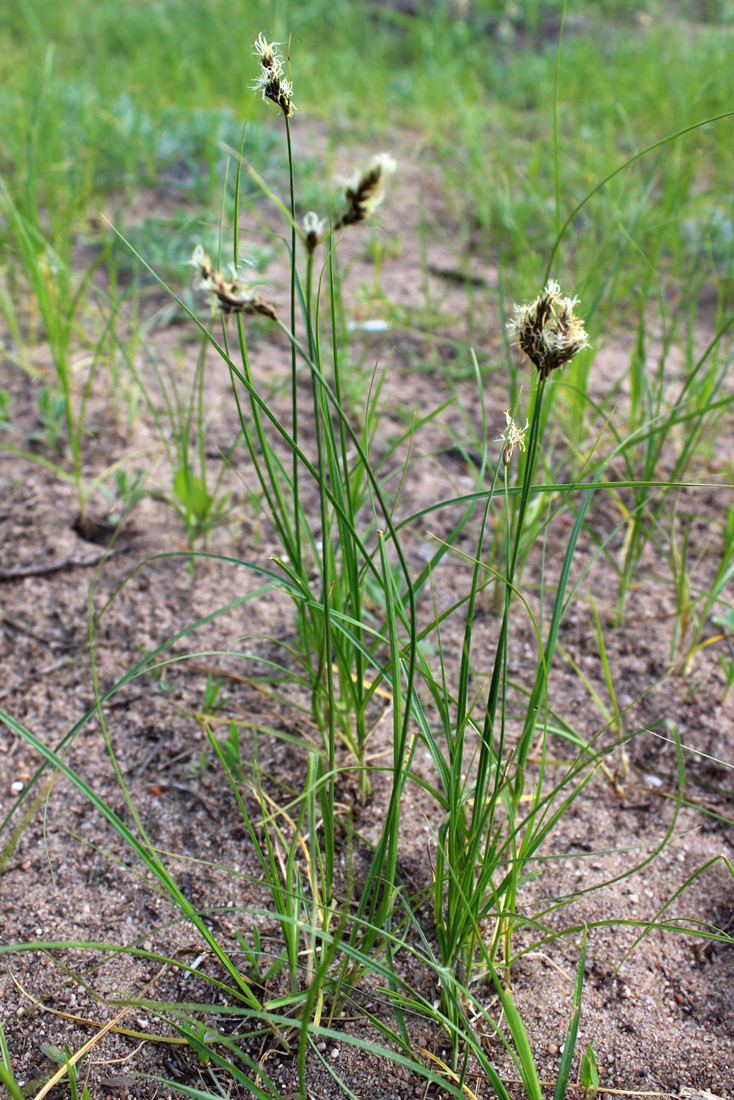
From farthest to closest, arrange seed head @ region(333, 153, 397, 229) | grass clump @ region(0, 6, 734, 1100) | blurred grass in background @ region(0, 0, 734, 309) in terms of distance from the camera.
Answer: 1. blurred grass in background @ region(0, 0, 734, 309)
2. grass clump @ region(0, 6, 734, 1100)
3. seed head @ region(333, 153, 397, 229)

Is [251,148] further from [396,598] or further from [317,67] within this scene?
[396,598]

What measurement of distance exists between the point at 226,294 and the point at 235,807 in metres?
0.97

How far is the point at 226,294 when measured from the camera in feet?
2.07

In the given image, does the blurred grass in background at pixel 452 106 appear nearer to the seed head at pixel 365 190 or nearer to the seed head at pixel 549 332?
the seed head at pixel 549 332

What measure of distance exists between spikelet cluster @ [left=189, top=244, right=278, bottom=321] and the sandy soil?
60 cm

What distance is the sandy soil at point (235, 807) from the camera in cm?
105

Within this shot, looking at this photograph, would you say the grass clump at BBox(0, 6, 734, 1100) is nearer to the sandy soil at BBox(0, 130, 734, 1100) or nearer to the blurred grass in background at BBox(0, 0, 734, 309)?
the sandy soil at BBox(0, 130, 734, 1100)

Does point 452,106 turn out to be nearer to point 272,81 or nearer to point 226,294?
point 272,81

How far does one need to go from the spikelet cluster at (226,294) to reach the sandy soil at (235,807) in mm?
601

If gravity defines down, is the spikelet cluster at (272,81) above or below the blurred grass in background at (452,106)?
below

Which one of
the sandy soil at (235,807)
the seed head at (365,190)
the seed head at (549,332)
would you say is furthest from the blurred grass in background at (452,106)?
the seed head at (365,190)

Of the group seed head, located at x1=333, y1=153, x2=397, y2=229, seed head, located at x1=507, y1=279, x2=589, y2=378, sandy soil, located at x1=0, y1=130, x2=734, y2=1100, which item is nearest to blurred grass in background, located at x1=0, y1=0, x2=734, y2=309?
sandy soil, located at x1=0, y1=130, x2=734, y2=1100

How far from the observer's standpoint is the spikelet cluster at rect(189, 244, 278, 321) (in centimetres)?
63

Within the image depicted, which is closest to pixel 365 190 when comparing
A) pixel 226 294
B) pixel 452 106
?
pixel 226 294
